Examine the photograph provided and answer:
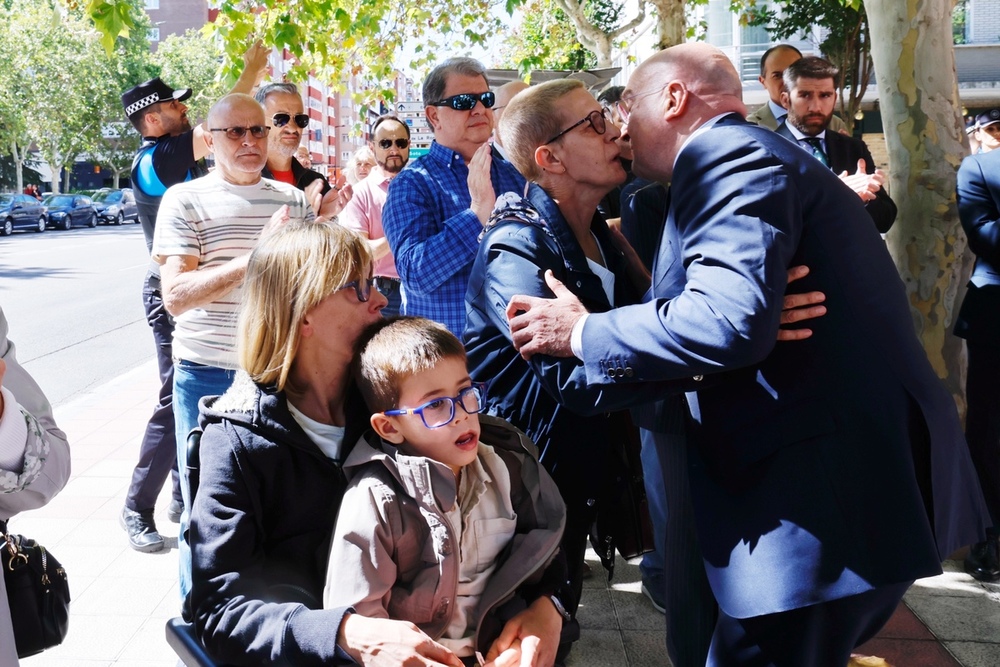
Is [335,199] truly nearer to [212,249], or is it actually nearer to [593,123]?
[212,249]

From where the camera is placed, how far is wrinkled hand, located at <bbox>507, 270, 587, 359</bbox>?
7.65ft

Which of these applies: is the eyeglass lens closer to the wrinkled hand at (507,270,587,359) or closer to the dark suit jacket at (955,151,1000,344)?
the wrinkled hand at (507,270,587,359)

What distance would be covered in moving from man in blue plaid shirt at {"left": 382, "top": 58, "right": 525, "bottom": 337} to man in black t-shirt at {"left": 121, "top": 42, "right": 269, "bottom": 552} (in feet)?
4.02

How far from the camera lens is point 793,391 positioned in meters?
2.13

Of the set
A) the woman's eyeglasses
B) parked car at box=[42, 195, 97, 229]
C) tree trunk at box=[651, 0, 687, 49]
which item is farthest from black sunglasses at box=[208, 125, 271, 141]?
parked car at box=[42, 195, 97, 229]

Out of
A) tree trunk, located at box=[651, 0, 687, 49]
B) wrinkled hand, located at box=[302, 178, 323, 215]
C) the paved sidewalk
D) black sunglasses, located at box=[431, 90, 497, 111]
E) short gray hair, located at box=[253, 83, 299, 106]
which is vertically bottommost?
the paved sidewalk

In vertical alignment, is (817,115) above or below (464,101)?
below

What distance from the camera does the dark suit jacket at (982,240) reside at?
4.34 meters

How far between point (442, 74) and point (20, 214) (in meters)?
36.1

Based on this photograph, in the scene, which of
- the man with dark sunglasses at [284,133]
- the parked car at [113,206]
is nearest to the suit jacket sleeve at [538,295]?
the man with dark sunglasses at [284,133]

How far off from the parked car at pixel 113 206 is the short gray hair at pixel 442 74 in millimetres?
43002

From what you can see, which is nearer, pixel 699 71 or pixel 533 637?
pixel 533 637

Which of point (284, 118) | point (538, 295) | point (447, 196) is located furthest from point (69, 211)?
point (538, 295)

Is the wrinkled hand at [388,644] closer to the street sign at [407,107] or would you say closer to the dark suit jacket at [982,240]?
the dark suit jacket at [982,240]
